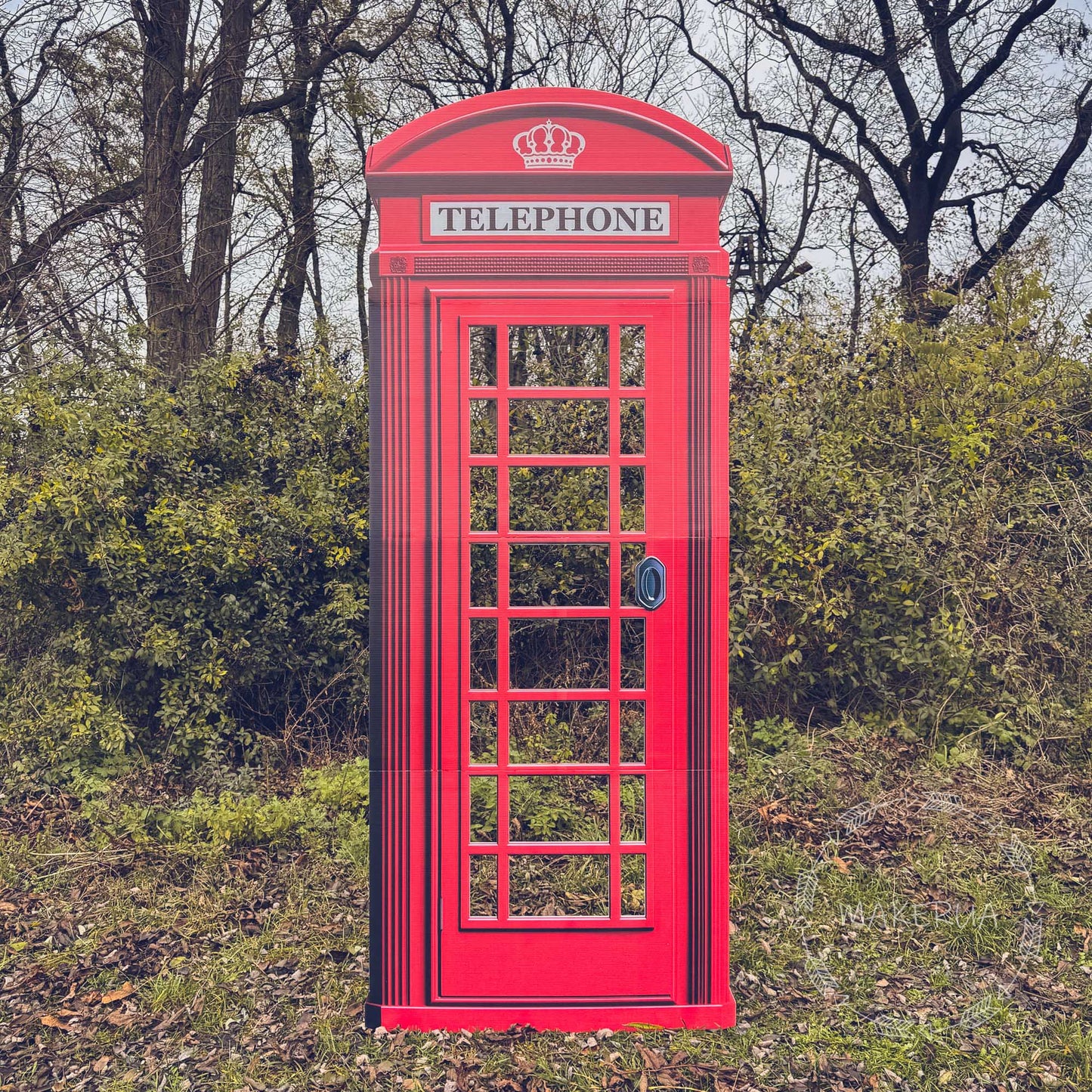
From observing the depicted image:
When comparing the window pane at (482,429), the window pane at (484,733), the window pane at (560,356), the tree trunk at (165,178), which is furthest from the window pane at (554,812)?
the tree trunk at (165,178)

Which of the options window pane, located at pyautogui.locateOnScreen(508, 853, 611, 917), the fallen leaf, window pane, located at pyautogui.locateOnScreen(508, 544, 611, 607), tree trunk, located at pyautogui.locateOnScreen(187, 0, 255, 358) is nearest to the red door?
window pane, located at pyautogui.locateOnScreen(508, 853, 611, 917)

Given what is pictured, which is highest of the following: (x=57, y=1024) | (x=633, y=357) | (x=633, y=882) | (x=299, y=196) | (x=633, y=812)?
(x=299, y=196)

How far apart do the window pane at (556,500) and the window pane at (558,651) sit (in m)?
0.67

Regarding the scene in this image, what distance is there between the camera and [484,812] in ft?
15.6

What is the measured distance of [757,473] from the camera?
553cm

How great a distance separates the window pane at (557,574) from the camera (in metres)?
5.47

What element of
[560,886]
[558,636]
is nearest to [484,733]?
[558,636]

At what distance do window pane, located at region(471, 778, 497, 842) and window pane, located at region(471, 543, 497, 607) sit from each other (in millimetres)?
1171

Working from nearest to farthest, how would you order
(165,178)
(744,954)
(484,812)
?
(744,954)
(484,812)
(165,178)

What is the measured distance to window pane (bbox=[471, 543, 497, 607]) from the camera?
5.46m

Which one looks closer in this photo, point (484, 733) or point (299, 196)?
point (484, 733)

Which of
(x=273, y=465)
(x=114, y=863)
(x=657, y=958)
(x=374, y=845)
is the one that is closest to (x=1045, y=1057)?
(x=657, y=958)

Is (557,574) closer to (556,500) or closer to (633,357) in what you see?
(556,500)

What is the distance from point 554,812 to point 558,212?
10.0 ft
